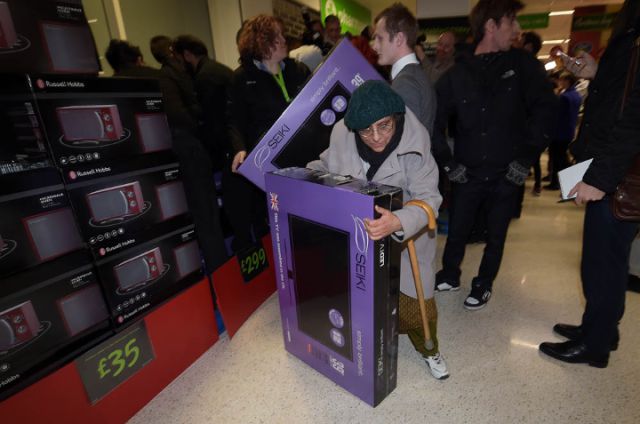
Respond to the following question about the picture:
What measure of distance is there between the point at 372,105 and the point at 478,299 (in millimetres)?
1558

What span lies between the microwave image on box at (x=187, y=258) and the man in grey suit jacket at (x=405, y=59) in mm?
1222

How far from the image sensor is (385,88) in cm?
114

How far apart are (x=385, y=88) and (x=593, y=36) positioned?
10.1 m

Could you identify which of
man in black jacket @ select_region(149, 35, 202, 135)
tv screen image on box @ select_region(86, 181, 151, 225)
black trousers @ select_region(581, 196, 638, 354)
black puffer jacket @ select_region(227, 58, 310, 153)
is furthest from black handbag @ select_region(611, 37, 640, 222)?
man in black jacket @ select_region(149, 35, 202, 135)

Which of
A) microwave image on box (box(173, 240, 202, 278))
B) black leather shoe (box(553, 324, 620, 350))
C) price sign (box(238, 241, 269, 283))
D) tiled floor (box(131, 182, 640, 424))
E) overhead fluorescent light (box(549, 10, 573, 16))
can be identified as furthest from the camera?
overhead fluorescent light (box(549, 10, 573, 16))

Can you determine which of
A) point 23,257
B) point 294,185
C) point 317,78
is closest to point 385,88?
point 294,185

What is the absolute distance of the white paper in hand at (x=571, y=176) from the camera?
53.5 inches

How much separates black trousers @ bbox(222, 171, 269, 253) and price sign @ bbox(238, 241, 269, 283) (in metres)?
0.14

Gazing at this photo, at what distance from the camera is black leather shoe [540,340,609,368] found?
63.5 inches

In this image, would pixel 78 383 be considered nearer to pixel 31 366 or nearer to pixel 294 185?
pixel 31 366

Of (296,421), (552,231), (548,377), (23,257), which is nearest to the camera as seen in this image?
(23,257)

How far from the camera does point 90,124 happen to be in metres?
1.29

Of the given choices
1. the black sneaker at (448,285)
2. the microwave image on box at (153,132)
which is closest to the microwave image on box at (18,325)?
the microwave image on box at (153,132)

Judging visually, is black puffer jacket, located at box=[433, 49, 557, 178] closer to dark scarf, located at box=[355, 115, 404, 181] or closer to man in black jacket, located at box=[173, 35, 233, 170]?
dark scarf, located at box=[355, 115, 404, 181]
